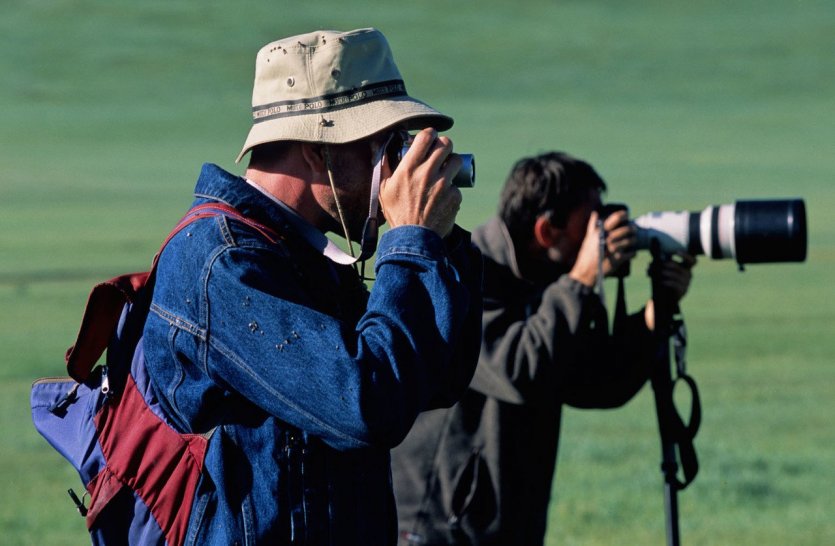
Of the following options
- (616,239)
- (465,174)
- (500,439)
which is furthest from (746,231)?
(465,174)

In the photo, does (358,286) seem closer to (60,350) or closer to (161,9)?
(60,350)

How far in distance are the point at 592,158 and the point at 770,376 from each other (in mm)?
17658

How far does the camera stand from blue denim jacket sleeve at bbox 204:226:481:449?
243 centimetres

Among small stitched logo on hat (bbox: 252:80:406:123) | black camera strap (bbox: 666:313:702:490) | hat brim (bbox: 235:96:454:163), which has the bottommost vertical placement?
black camera strap (bbox: 666:313:702:490)

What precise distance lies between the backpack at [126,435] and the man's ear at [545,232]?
1.95 meters

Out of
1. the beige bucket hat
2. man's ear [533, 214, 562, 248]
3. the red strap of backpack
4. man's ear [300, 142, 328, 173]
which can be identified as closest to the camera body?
the beige bucket hat

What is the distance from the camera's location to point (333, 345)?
2434 mm

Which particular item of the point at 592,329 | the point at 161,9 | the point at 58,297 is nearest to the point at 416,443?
the point at 592,329

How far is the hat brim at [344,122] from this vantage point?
8.71 feet

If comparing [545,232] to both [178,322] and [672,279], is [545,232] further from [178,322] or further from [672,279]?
[178,322]

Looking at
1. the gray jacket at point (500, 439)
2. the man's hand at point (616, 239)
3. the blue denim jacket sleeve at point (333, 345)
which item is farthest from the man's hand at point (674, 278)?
the blue denim jacket sleeve at point (333, 345)

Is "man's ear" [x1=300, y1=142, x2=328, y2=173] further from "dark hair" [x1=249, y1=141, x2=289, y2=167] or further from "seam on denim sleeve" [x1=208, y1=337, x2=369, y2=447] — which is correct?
"seam on denim sleeve" [x1=208, y1=337, x2=369, y2=447]

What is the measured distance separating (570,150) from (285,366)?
27.6m

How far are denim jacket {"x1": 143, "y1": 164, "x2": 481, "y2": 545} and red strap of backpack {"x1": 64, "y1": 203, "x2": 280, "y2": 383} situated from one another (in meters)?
0.04
